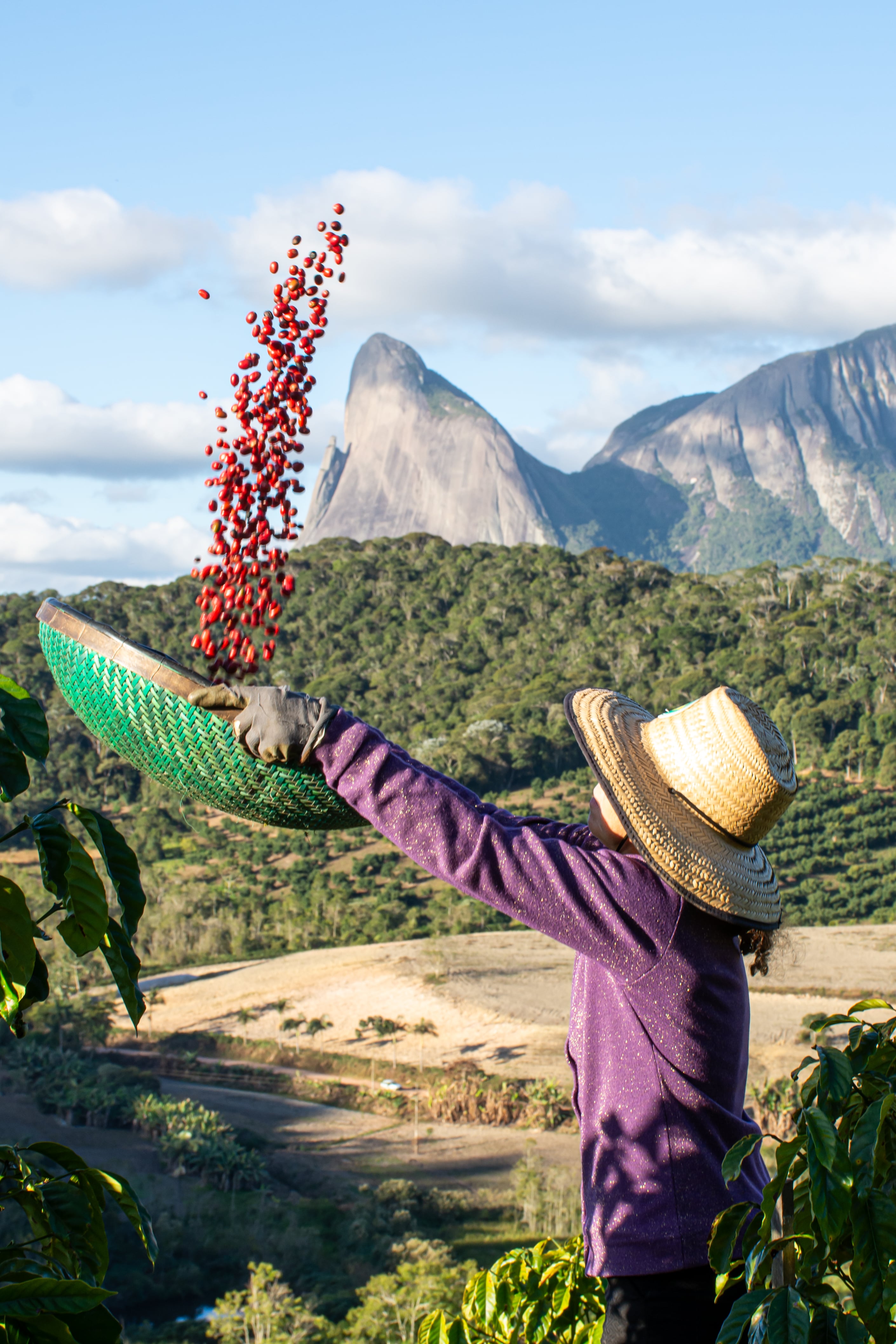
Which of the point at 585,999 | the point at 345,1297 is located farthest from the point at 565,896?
the point at 345,1297

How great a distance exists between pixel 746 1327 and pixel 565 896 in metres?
0.49

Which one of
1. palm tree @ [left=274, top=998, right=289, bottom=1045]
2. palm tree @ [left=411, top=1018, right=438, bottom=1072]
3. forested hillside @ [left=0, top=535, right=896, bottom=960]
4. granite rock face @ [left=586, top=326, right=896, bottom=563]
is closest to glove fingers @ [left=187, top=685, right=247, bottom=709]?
palm tree @ [left=411, top=1018, right=438, bottom=1072]

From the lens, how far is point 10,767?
1104 millimetres

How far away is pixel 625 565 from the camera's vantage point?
1431 inches

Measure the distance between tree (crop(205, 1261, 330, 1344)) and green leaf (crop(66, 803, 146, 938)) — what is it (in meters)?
9.66

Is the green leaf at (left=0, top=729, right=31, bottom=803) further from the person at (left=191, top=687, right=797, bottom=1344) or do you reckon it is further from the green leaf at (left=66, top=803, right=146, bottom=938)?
the person at (left=191, top=687, right=797, bottom=1344)

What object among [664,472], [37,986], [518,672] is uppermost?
[664,472]

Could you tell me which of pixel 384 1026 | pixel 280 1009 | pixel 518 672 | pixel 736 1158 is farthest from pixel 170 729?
pixel 518 672

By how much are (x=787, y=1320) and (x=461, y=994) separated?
19.0 m

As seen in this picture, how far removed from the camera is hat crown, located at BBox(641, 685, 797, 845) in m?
1.37

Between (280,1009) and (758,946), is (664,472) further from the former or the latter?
(758,946)

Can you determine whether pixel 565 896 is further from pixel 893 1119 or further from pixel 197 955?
pixel 197 955

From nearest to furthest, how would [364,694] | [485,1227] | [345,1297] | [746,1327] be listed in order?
1. [746,1327]
2. [345,1297]
3. [485,1227]
4. [364,694]

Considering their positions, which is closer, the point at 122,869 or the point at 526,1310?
the point at 122,869
